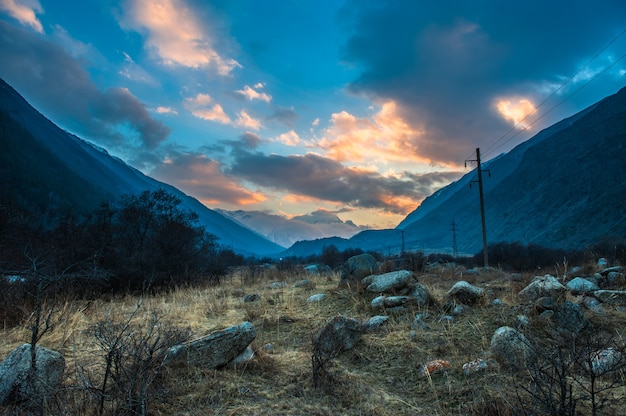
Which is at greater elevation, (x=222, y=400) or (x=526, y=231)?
(x=526, y=231)

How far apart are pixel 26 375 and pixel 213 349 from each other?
2.01 meters

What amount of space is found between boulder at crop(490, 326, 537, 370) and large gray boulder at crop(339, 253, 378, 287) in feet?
18.7

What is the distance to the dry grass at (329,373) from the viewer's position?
379cm

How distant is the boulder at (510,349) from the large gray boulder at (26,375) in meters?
5.17

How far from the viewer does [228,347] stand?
195 inches

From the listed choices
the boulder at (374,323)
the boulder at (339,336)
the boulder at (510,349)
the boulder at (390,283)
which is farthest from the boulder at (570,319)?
the boulder at (390,283)

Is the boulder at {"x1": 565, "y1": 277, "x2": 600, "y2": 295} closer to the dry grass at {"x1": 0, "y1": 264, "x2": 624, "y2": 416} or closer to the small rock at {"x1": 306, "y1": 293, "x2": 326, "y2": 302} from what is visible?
the dry grass at {"x1": 0, "y1": 264, "x2": 624, "y2": 416}

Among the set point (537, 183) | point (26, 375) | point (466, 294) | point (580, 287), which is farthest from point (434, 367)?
point (537, 183)

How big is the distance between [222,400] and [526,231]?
112435 mm

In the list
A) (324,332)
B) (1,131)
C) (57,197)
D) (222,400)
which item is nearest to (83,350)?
(222,400)

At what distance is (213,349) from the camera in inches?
191

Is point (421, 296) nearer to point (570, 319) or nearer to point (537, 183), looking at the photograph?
point (570, 319)

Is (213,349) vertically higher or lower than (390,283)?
lower

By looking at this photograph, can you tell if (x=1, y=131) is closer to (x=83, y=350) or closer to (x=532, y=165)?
(x=83, y=350)
